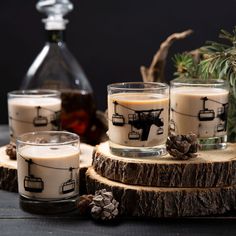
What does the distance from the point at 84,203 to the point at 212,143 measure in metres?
0.31

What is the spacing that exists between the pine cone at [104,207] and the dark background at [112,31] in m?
1.09

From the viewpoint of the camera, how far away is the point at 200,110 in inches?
52.2

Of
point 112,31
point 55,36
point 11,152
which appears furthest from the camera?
point 112,31

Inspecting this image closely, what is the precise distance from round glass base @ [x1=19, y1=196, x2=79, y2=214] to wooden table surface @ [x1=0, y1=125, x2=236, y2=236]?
13 mm

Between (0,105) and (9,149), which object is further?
(0,105)

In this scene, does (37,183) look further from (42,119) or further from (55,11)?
(55,11)

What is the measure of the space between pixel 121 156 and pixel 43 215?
0.64ft

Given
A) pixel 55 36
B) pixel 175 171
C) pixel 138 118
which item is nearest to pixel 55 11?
pixel 55 36

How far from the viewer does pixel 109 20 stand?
224 centimetres

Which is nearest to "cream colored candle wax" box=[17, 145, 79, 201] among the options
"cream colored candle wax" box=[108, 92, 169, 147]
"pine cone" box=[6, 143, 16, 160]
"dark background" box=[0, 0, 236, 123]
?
"cream colored candle wax" box=[108, 92, 169, 147]

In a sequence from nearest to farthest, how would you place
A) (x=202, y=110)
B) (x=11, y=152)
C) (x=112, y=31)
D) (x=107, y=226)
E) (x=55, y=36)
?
1. (x=107, y=226)
2. (x=202, y=110)
3. (x=11, y=152)
4. (x=55, y=36)
5. (x=112, y=31)

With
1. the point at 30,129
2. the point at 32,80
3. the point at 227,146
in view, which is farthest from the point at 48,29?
the point at 227,146

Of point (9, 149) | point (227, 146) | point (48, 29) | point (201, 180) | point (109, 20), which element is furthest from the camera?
point (109, 20)

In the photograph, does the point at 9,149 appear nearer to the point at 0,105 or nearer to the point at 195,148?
the point at 195,148
